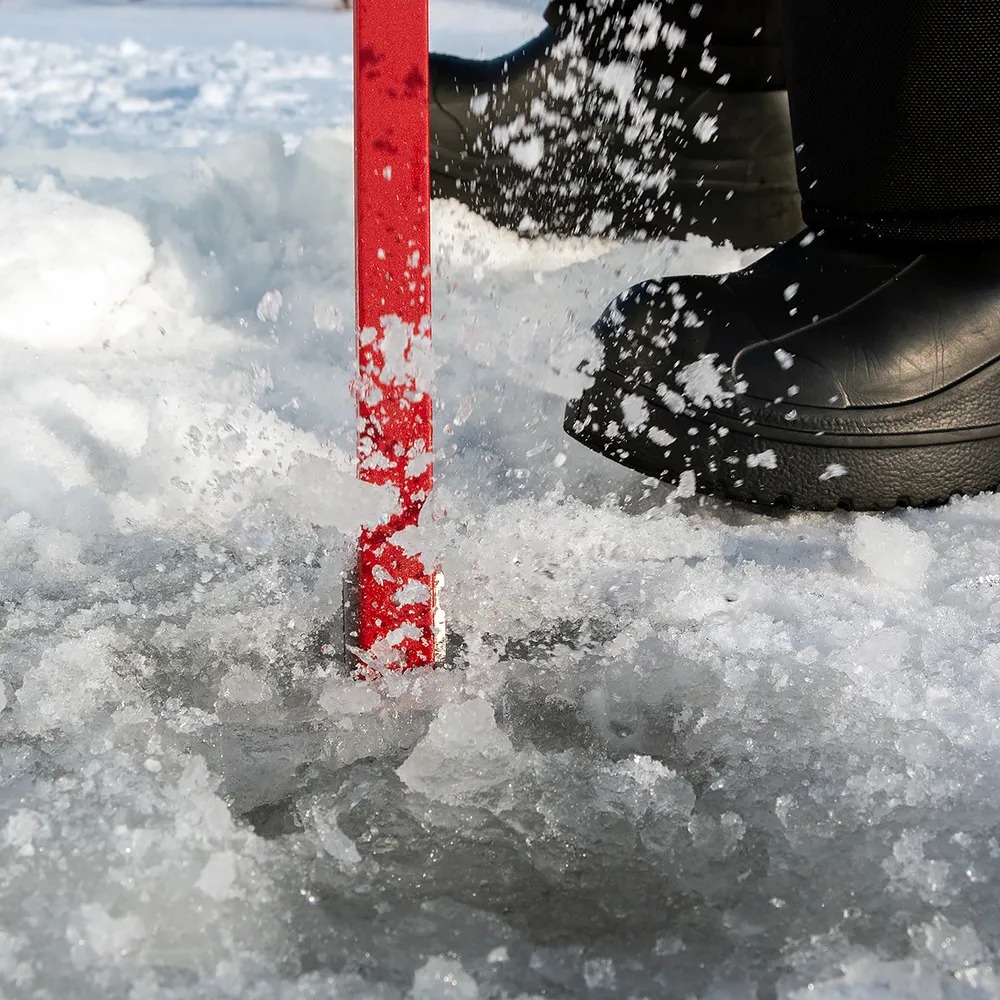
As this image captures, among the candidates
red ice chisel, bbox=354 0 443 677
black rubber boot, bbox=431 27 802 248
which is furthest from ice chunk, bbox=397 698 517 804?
black rubber boot, bbox=431 27 802 248

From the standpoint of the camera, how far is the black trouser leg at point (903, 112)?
1.20m

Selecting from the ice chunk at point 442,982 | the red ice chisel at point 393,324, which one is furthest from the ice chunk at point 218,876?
the red ice chisel at point 393,324

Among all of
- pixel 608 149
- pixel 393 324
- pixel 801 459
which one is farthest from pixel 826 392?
pixel 608 149

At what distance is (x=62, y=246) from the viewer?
1.90 meters

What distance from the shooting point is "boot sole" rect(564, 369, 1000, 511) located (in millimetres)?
1289

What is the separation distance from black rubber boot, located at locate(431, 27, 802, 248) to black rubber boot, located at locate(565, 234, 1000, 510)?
78cm

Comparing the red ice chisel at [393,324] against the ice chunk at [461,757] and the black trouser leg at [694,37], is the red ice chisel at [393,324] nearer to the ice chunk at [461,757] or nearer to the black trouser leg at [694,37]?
the ice chunk at [461,757]

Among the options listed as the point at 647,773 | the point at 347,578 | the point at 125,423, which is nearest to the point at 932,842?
the point at 647,773

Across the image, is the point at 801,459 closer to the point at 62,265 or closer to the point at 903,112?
the point at 903,112

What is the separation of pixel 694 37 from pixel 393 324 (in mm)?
1371

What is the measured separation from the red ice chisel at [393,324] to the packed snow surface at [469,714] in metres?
0.03

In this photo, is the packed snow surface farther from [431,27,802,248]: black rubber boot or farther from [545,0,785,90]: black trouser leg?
[545,0,785,90]: black trouser leg

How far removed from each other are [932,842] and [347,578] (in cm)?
48

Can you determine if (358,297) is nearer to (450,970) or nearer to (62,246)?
(450,970)
